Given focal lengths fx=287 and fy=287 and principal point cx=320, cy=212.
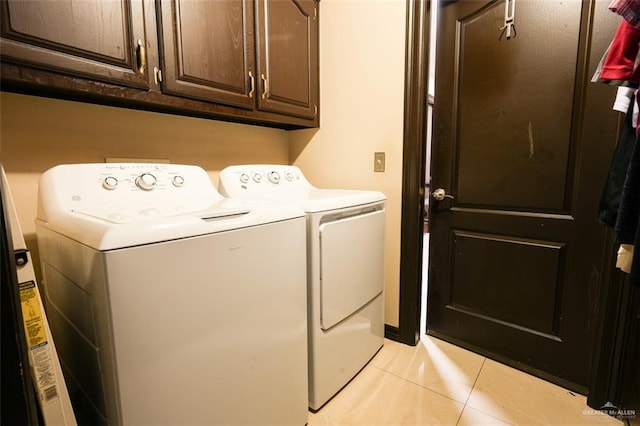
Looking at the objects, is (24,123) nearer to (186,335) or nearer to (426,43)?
(186,335)

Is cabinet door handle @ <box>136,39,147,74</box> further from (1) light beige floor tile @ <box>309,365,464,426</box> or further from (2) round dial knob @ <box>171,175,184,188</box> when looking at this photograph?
(1) light beige floor tile @ <box>309,365,464,426</box>

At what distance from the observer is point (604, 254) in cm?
123

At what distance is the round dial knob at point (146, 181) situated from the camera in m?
1.09

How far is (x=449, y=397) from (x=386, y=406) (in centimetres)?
31

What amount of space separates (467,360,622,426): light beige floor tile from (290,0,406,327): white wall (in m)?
0.56

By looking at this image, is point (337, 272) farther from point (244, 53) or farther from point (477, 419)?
point (244, 53)

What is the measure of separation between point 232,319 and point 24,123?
1074 mm

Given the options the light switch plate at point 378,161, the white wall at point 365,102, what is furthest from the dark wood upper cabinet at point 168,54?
the light switch plate at point 378,161

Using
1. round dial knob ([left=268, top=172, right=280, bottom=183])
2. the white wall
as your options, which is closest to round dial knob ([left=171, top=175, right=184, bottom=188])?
round dial knob ([left=268, top=172, right=280, bottom=183])

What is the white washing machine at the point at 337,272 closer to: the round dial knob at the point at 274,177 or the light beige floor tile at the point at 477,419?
the round dial knob at the point at 274,177

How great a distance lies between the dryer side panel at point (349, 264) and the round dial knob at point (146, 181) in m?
0.68

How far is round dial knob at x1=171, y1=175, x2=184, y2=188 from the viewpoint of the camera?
1.19 m

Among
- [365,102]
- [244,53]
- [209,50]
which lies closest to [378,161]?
[365,102]

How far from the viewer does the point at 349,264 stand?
4.45 ft
